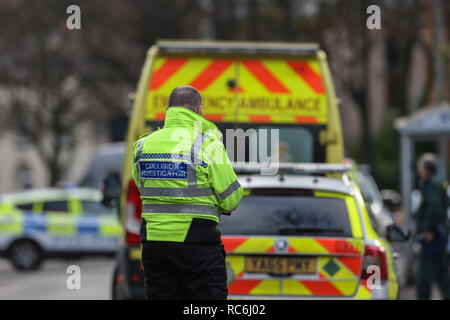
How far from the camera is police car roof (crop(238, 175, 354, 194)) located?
6.84m

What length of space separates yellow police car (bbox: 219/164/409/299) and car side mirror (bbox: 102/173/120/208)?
3773 mm

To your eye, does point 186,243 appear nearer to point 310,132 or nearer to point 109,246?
point 310,132

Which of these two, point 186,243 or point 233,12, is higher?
point 233,12

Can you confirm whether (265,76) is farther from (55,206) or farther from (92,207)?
(92,207)

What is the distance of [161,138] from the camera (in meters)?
5.14

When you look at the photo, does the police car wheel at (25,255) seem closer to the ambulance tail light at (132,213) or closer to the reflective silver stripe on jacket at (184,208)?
the ambulance tail light at (132,213)

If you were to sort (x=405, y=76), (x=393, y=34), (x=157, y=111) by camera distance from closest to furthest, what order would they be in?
1. (x=157, y=111)
2. (x=393, y=34)
3. (x=405, y=76)

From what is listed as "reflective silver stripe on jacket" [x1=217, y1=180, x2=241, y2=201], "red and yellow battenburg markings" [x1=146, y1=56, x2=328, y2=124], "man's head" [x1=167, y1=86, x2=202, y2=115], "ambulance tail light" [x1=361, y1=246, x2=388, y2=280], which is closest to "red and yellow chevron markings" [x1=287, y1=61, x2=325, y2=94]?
"red and yellow battenburg markings" [x1=146, y1=56, x2=328, y2=124]

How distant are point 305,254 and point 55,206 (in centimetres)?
1414

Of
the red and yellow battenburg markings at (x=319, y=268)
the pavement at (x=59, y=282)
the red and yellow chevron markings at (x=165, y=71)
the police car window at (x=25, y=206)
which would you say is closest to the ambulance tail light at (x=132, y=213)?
the red and yellow chevron markings at (x=165, y=71)

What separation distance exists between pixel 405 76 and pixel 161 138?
85.7 ft

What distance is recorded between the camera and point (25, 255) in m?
19.6
